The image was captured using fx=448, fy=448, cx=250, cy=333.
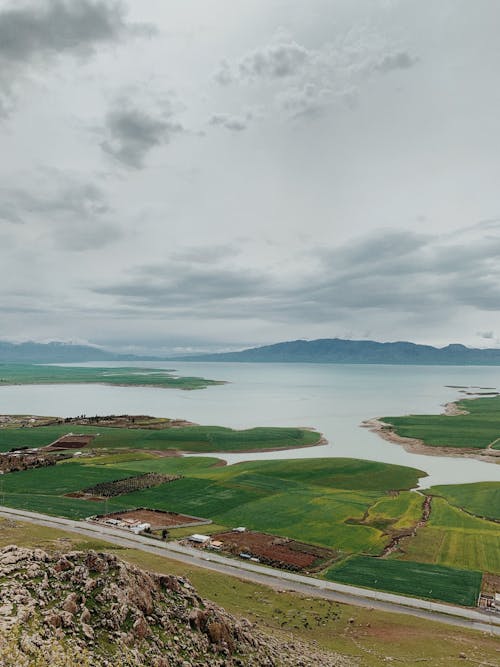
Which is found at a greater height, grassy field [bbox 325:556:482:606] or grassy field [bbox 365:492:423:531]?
grassy field [bbox 325:556:482:606]

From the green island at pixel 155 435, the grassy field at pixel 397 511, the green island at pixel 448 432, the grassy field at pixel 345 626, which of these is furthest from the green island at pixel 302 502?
the green island at pixel 448 432

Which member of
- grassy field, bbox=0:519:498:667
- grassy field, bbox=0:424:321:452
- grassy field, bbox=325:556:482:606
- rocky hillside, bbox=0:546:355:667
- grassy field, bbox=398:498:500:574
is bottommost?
grassy field, bbox=0:424:321:452

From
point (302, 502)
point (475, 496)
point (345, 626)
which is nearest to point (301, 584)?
point (345, 626)

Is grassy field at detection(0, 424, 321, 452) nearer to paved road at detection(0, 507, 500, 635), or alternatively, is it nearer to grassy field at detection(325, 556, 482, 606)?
paved road at detection(0, 507, 500, 635)

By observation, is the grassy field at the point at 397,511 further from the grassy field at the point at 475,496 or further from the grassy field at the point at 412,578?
the grassy field at the point at 412,578

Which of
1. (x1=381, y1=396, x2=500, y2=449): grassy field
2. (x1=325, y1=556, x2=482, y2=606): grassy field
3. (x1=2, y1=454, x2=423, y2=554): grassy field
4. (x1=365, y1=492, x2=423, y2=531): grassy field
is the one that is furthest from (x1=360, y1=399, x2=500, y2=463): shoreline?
(x1=325, y1=556, x2=482, y2=606): grassy field

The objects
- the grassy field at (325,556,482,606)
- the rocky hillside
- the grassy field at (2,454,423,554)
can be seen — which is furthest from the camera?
the grassy field at (2,454,423,554)

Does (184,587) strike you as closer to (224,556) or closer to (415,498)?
(224,556)
